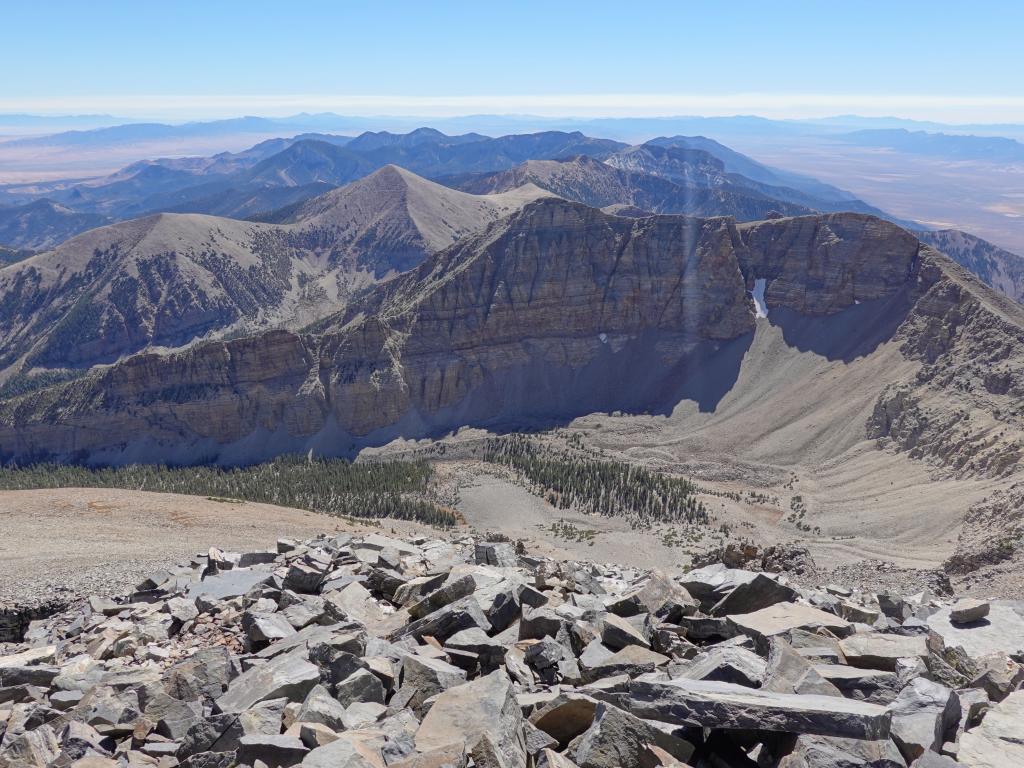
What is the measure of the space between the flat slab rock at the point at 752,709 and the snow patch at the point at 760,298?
4675 inches

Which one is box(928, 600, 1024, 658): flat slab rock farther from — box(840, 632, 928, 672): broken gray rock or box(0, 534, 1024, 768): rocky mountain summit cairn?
box(840, 632, 928, 672): broken gray rock

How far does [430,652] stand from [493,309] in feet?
372

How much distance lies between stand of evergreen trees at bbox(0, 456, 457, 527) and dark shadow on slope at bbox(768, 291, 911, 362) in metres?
64.2

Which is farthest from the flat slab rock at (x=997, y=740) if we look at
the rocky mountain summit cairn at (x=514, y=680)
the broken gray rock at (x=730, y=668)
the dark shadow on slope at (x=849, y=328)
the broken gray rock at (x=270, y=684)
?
Answer: the dark shadow on slope at (x=849, y=328)

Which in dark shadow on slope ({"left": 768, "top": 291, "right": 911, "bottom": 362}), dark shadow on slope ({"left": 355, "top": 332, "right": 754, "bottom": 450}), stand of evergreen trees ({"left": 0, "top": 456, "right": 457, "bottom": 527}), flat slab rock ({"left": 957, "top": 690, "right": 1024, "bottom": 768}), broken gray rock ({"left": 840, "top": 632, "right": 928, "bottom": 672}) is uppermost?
flat slab rock ({"left": 957, "top": 690, "right": 1024, "bottom": 768})

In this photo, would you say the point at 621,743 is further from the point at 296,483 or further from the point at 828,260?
the point at 828,260

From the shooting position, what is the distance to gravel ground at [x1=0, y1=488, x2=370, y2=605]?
108 ft

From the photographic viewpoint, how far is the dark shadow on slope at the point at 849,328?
106m

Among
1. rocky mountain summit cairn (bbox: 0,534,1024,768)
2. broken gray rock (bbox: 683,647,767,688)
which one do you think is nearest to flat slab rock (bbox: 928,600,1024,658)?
rocky mountain summit cairn (bbox: 0,534,1024,768)

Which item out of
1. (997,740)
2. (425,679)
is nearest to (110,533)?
(425,679)

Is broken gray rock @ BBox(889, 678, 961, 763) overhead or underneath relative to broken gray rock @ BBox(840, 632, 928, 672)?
overhead

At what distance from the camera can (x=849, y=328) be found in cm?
11019

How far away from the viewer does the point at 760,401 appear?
108188 mm

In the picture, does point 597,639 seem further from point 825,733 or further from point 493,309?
point 493,309
